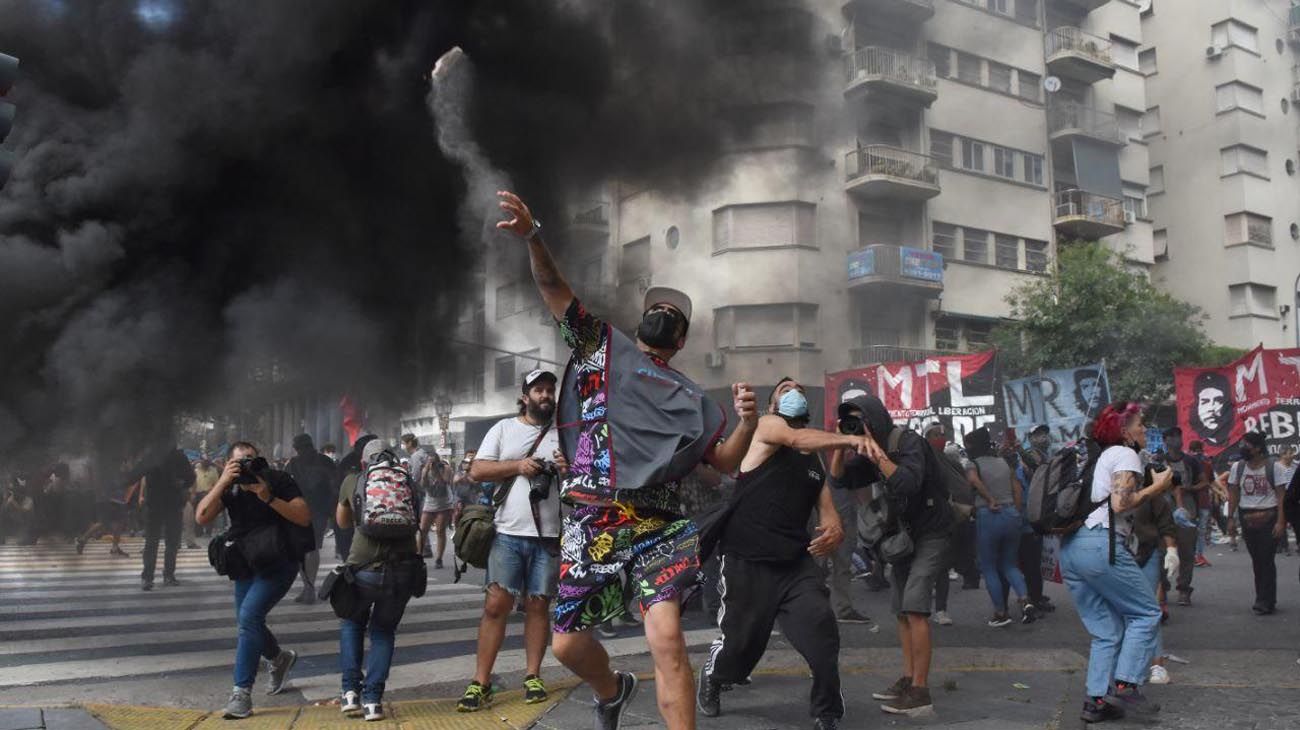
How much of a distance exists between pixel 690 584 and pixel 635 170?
247 inches

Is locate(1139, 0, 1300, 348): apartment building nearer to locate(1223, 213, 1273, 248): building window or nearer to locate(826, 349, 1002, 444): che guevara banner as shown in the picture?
locate(1223, 213, 1273, 248): building window

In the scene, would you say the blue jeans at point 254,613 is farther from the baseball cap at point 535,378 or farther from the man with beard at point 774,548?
the man with beard at point 774,548

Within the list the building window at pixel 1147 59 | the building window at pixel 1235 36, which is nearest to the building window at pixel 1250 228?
the building window at pixel 1147 59

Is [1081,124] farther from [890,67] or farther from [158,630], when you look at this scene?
[158,630]

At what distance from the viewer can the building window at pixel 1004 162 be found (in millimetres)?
15461

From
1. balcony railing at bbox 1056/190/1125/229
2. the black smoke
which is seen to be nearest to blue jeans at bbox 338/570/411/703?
the black smoke

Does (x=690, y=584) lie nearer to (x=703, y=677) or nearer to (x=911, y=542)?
(x=703, y=677)

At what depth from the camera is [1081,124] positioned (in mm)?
21953

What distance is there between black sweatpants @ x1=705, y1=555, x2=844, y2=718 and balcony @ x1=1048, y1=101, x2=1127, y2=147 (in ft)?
50.6

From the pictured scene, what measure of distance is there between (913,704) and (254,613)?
10.4 feet

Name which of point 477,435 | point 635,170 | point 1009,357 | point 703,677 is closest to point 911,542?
point 703,677

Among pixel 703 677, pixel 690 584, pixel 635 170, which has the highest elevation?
pixel 635 170

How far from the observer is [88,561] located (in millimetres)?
9008

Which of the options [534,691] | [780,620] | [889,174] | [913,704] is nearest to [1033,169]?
[889,174]
